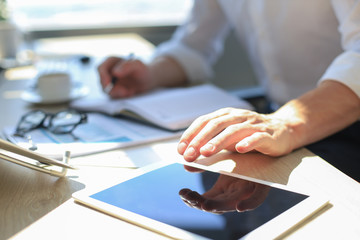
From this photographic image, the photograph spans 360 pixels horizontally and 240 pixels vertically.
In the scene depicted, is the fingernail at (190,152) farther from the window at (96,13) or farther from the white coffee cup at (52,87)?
the window at (96,13)

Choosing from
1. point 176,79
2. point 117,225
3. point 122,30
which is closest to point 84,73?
point 176,79

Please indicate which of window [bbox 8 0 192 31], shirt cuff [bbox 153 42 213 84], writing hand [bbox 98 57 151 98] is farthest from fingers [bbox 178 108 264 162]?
window [bbox 8 0 192 31]

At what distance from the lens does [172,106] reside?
98 cm

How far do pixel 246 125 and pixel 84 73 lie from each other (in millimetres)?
1078

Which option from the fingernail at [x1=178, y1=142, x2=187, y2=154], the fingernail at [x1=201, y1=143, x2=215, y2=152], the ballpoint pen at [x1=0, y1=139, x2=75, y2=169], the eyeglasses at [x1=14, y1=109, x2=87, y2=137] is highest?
the ballpoint pen at [x1=0, y1=139, x2=75, y2=169]

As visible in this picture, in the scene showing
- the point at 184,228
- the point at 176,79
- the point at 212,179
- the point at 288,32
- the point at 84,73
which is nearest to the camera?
the point at 184,228

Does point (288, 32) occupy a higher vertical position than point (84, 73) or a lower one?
higher

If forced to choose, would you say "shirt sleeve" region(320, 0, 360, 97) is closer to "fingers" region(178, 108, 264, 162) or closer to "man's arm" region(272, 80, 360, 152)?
"man's arm" region(272, 80, 360, 152)

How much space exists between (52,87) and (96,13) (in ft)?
5.29

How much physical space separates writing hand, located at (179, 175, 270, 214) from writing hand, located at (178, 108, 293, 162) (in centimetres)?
7

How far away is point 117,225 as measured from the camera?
1.54 ft

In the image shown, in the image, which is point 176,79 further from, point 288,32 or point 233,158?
point 233,158

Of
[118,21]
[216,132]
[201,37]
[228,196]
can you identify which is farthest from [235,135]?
[118,21]

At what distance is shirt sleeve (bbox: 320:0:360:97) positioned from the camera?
76 cm
